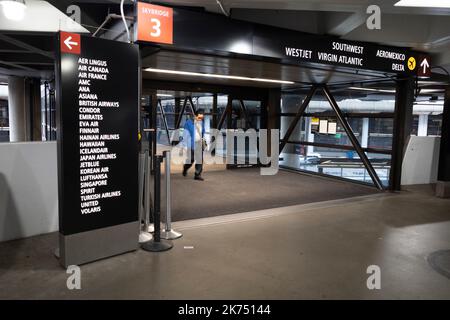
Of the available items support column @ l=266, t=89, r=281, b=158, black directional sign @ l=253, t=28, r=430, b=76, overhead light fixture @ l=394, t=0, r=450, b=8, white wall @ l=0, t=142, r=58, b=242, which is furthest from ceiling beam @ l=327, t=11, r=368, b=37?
support column @ l=266, t=89, r=281, b=158

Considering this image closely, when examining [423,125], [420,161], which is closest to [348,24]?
[420,161]

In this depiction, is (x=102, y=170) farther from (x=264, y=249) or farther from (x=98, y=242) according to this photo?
(x=264, y=249)

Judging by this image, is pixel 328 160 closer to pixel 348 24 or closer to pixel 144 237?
pixel 348 24

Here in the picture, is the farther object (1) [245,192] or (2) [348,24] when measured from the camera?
(1) [245,192]

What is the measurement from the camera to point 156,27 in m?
3.40

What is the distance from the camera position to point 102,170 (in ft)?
10.4

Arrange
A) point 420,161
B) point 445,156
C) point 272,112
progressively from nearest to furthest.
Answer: point 445,156, point 420,161, point 272,112

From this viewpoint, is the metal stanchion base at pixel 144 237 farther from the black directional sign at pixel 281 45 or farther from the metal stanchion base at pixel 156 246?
the black directional sign at pixel 281 45

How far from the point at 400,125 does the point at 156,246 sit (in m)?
5.09

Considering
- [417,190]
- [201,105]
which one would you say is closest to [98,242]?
[417,190]

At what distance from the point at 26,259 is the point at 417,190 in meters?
6.39

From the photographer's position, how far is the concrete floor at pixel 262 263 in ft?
8.72

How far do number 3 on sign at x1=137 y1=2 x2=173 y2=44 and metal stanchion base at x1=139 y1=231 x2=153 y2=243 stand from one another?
6.63ft
